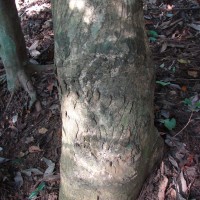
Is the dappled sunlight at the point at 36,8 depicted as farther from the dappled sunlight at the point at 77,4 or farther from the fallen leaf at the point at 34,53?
the dappled sunlight at the point at 77,4

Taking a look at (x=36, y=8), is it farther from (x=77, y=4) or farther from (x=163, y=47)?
(x=77, y=4)

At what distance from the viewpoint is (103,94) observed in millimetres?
1894

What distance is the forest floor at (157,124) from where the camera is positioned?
255 cm

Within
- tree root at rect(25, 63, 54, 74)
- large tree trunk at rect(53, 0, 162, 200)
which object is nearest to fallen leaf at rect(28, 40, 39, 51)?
tree root at rect(25, 63, 54, 74)

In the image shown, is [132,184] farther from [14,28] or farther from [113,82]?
[14,28]

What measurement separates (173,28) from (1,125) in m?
2.16

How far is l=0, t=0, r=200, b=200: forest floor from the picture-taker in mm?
2553

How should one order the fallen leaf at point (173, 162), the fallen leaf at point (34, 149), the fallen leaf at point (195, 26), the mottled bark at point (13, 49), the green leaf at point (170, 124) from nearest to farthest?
1. the fallen leaf at point (173, 162)
2. the green leaf at point (170, 124)
3. the fallen leaf at point (34, 149)
4. the mottled bark at point (13, 49)
5. the fallen leaf at point (195, 26)

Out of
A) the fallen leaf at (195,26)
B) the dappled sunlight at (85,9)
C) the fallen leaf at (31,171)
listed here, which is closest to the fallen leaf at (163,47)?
the fallen leaf at (195,26)

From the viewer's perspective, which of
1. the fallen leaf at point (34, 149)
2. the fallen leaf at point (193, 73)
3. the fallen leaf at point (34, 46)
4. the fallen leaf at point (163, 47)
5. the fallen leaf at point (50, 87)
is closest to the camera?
the fallen leaf at point (34, 149)

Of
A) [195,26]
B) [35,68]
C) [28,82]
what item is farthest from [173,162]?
[195,26]

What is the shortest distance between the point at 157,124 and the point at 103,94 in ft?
3.46

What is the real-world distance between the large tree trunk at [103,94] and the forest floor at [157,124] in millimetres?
397

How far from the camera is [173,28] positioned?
395 centimetres
